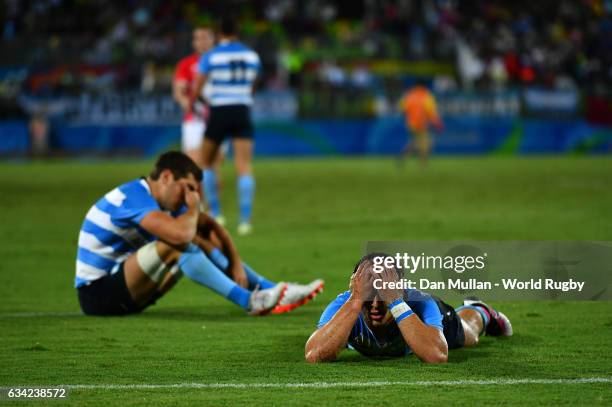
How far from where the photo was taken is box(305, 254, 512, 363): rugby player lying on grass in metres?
5.69

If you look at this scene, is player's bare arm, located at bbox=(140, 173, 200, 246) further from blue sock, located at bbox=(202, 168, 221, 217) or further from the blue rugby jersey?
blue sock, located at bbox=(202, 168, 221, 217)

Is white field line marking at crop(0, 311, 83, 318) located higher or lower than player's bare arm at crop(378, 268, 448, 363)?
lower

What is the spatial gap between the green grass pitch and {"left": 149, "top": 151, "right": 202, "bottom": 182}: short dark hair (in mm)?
979

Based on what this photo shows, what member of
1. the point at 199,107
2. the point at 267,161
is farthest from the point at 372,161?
the point at 199,107

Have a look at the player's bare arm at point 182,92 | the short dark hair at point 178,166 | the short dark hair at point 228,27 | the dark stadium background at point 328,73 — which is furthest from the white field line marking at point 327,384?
the dark stadium background at point 328,73

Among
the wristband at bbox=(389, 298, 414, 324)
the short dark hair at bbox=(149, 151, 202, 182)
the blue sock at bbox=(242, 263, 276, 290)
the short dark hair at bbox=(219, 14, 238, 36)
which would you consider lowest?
the blue sock at bbox=(242, 263, 276, 290)

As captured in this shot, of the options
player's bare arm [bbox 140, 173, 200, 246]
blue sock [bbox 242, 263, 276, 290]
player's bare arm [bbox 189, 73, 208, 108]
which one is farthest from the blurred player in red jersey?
player's bare arm [bbox 140, 173, 200, 246]

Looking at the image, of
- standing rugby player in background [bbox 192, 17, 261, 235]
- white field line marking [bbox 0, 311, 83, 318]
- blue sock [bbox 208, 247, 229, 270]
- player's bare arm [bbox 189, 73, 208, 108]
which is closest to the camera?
blue sock [bbox 208, 247, 229, 270]

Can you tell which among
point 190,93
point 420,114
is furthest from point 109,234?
point 420,114

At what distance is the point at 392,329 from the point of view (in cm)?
603

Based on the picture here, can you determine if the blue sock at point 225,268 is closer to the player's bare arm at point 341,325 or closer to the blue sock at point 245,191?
the player's bare arm at point 341,325

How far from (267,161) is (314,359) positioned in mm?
22838

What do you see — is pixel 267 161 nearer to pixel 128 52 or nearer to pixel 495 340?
pixel 128 52

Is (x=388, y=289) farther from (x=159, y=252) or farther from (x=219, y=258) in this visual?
(x=219, y=258)
